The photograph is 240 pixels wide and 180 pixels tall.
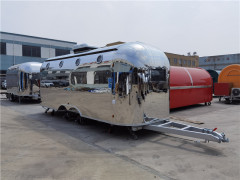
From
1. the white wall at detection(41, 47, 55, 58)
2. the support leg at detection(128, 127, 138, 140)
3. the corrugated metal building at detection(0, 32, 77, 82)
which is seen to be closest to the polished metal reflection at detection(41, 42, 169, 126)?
the support leg at detection(128, 127, 138, 140)

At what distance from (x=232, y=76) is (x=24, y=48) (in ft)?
122

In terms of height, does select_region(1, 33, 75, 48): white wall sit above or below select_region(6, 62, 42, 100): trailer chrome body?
above

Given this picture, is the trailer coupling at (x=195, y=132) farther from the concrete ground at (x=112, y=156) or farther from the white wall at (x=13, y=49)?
the white wall at (x=13, y=49)

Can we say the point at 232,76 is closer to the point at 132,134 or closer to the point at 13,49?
the point at 132,134

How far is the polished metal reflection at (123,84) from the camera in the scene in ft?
17.9

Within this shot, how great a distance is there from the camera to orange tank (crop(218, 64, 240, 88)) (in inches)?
537

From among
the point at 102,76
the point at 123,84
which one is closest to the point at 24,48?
the point at 102,76

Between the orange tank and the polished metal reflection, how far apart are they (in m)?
9.95

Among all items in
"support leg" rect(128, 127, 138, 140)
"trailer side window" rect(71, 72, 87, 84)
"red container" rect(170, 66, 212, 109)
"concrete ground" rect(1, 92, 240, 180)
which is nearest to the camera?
"concrete ground" rect(1, 92, 240, 180)

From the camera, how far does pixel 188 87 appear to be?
1102cm

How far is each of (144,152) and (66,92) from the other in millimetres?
4377

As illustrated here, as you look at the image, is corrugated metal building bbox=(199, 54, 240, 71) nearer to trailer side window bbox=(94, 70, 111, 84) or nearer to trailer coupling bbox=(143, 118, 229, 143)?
trailer coupling bbox=(143, 118, 229, 143)

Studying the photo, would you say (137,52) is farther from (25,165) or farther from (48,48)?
(48,48)

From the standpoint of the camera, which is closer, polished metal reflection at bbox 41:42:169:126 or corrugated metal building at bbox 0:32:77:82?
polished metal reflection at bbox 41:42:169:126
